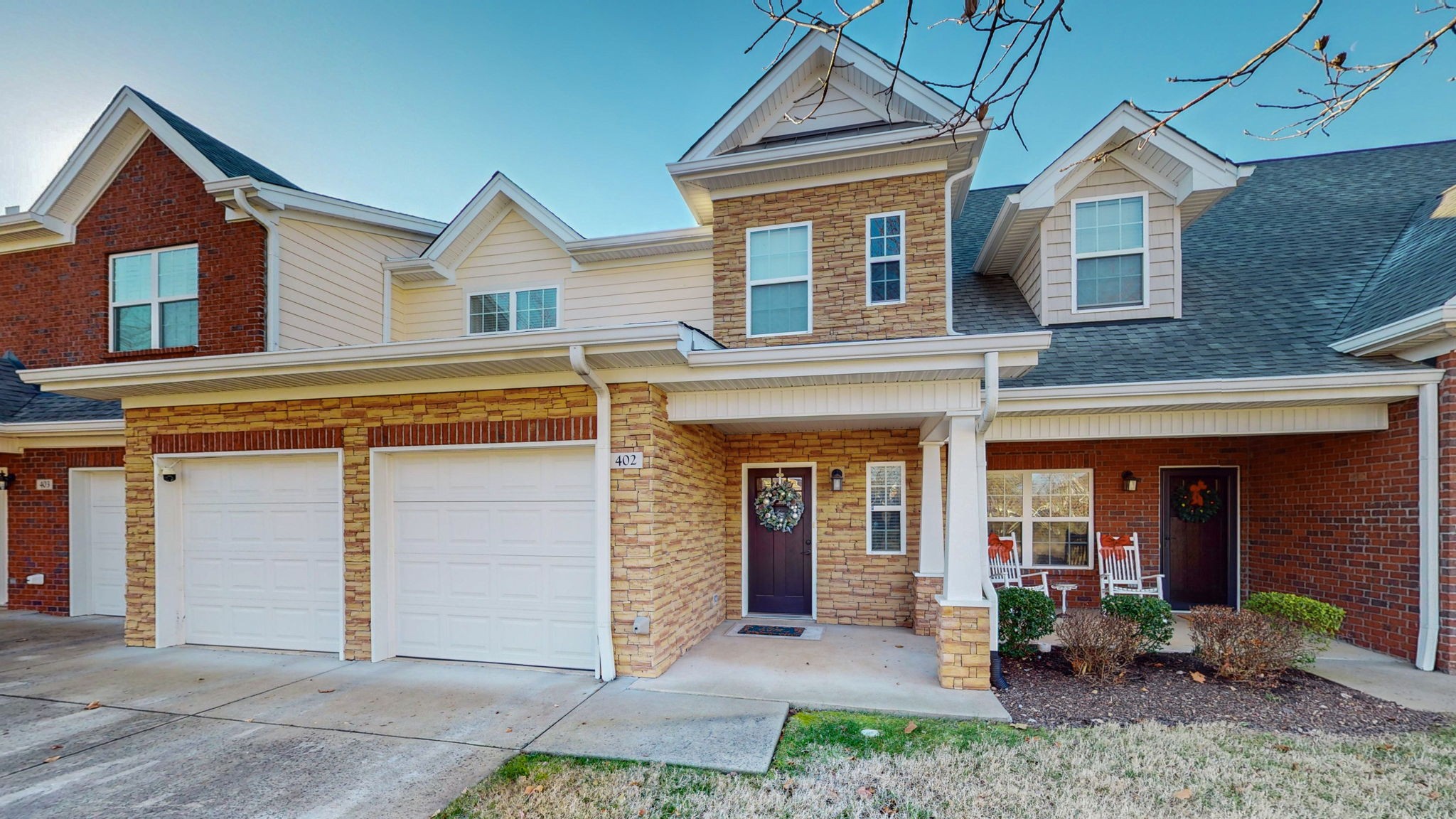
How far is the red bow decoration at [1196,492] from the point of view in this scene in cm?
835

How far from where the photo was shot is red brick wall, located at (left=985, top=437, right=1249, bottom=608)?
27.2 ft

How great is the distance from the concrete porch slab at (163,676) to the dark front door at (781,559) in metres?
4.70

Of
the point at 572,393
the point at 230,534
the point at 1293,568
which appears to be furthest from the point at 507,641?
the point at 1293,568

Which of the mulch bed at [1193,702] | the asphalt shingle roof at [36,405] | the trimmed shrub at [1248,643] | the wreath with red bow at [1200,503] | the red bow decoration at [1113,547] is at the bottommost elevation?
the mulch bed at [1193,702]

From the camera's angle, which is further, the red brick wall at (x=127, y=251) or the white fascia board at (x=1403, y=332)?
the red brick wall at (x=127, y=251)

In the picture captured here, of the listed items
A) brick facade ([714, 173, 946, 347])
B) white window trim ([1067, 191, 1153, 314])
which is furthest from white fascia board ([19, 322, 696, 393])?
white window trim ([1067, 191, 1153, 314])

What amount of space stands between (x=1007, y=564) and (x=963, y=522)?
3275 mm

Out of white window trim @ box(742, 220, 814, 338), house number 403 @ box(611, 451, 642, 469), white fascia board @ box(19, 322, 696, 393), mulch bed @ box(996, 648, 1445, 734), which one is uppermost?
white window trim @ box(742, 220, 814, 338)

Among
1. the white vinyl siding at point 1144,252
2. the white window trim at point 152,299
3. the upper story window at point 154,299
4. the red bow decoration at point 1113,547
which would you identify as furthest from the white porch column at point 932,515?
the upper story window at point 154,299

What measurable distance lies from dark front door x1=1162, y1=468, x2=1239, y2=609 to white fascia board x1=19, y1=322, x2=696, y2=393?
7.14 meters

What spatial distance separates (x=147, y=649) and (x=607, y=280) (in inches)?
263

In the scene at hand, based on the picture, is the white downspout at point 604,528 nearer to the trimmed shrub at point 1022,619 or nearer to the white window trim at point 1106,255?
the trimmed shrub at point 1022,619

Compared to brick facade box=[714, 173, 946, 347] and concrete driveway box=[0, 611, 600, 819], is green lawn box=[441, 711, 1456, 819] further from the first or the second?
brick facade box=[714, 173, 946, 347]

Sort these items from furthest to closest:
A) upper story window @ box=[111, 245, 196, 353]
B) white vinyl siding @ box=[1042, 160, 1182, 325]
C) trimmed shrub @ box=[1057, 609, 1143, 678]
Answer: upper story window @ box=[111, 245, 196, 353] → white vinyl siding @ box=[1042, 160, 1182, 325] → trimmed shrub @ box=[1057, 609, 1143, 678]
